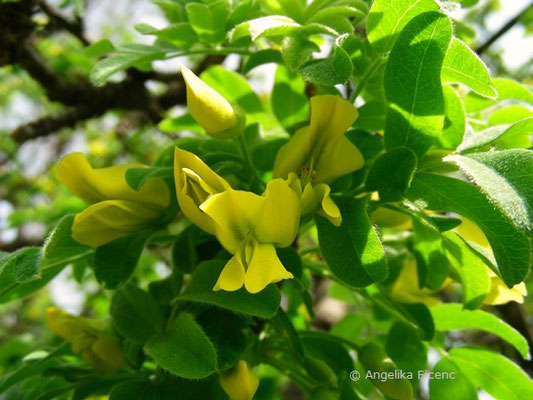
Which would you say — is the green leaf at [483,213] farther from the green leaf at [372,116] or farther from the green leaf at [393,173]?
the green leaf at [372,116]

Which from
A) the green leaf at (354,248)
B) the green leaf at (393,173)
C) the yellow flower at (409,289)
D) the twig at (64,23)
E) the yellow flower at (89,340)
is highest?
the green leaf at (393,173)

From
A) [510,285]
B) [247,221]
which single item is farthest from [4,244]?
[510,285]

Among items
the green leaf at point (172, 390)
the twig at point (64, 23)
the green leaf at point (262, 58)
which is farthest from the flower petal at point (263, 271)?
the twig at point (64, 23)

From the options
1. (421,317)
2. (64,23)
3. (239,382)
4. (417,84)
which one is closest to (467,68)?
(417,84)

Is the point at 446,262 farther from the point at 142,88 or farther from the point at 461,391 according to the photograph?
the point at 142,88

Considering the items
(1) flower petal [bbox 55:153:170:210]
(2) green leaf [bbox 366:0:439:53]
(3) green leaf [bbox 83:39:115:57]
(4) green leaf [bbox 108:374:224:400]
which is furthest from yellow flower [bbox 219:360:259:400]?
(3) green leaf [bbox 83:39:115:57]

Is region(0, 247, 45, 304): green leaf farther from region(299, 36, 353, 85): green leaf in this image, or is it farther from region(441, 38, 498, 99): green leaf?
region(441, 38, 498, 99): green leaf
